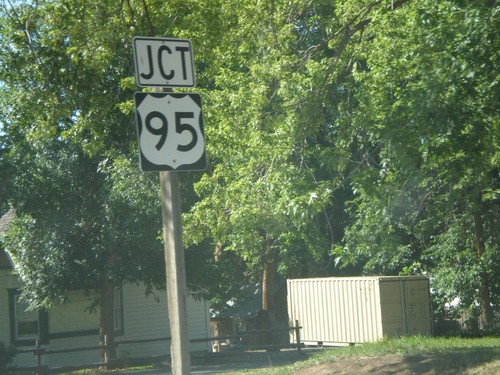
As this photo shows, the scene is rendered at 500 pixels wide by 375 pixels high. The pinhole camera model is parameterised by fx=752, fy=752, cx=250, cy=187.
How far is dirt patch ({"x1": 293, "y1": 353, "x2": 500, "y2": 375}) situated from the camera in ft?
33.6

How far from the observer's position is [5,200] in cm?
2050

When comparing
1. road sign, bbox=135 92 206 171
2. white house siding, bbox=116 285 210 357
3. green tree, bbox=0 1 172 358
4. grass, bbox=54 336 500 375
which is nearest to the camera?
road sign, bbox=135 92 206 171

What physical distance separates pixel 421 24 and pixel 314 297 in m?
13.8

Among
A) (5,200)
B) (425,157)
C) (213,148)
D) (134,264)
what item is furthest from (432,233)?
(425,157)

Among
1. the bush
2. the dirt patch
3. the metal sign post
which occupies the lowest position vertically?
the bush

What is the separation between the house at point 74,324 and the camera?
2423cm

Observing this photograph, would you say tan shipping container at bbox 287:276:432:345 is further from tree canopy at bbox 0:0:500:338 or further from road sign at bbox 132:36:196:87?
road sign at bbox 132:36:196:87

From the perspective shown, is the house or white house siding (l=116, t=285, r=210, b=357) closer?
the house

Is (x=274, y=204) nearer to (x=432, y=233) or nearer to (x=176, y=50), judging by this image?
(x=176, y=50)

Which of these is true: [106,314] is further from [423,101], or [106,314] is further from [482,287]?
[423,101]

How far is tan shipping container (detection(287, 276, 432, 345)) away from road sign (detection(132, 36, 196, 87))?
595 inches

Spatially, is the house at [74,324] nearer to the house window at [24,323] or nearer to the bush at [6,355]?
the house window at [24,323]

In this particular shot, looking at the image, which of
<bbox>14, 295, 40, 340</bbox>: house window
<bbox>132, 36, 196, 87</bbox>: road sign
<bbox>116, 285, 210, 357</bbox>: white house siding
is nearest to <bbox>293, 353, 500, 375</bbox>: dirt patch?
<bbox>132, 36, 196, 87</bbox>: road sign

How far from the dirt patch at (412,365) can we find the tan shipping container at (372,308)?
836cm
